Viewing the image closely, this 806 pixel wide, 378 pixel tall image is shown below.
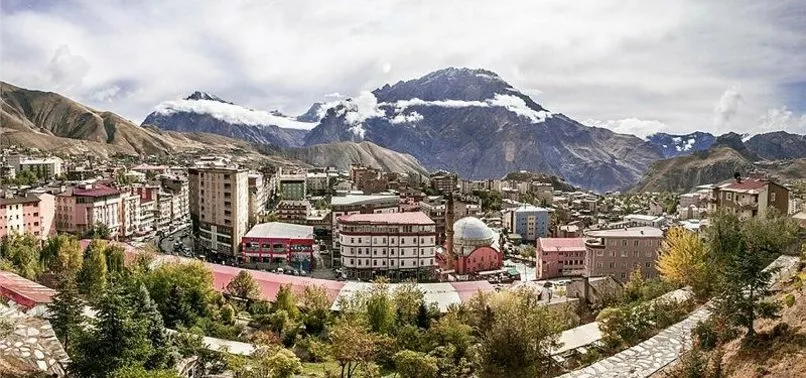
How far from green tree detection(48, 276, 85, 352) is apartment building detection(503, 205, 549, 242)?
44.3m

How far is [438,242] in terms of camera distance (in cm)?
4534

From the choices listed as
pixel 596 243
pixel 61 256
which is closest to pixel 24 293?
pixel 61 256

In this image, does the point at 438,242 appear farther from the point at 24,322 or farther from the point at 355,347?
the point at 24,322

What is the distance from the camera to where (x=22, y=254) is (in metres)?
23.1

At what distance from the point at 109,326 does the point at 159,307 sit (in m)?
8.74

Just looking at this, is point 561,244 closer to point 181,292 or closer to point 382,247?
point 382,247

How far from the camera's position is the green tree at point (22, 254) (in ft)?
72.0

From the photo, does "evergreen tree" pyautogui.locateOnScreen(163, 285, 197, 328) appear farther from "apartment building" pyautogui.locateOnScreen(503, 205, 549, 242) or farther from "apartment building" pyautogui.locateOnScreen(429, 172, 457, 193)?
"apartment building" pyautogui.locateOnScreen(429, 172, 457, 193)

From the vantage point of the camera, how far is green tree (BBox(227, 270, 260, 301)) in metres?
23.2

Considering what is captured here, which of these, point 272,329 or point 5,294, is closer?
point 5,294

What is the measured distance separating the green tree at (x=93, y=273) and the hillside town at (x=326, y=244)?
0.18m

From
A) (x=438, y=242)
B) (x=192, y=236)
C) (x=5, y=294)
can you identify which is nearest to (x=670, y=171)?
(x=438, y=242)

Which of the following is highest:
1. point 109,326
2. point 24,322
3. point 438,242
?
point 24,322

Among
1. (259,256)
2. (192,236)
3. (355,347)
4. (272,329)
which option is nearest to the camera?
(355,347)
